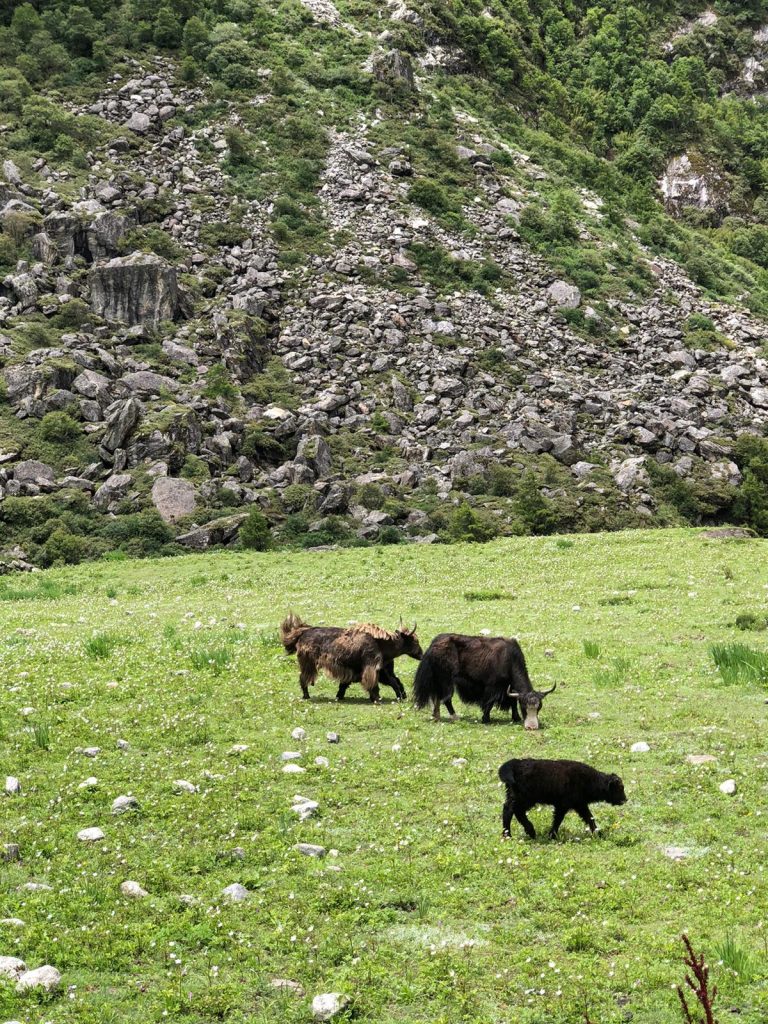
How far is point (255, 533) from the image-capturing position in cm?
4469

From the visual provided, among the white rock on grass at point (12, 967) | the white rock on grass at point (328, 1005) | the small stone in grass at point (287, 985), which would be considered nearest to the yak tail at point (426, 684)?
the small stone in grass at point (287, 985)

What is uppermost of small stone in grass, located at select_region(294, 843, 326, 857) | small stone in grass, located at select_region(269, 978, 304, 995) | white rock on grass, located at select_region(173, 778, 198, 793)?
small stone in grass, located at select_region(269, 978, 304, 995)

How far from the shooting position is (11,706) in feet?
45.9

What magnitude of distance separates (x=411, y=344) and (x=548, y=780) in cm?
5980

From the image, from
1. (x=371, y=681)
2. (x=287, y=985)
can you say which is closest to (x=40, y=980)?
(x=287, y=985)

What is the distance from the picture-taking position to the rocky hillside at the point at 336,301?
2111 inches

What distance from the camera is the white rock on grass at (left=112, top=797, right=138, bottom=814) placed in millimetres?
10360

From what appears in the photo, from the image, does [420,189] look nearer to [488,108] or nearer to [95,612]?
[488,108]

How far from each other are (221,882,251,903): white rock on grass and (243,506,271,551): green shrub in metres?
36.2

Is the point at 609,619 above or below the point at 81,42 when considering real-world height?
below

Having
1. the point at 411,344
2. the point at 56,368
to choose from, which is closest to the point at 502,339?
the point at 411,344

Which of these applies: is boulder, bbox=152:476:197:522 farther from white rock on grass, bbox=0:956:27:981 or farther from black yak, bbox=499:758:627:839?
white rock on grass, bbox=0:956:27:981

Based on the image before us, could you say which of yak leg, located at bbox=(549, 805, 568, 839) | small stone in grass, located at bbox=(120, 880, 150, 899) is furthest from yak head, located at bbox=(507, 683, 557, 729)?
small stone in grass, located at bbox=(120, 880, 150, 899)

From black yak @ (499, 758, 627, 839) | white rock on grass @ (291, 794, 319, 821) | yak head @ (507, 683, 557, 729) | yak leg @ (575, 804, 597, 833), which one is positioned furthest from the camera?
yak head @ (507, 683, 557, 729)
